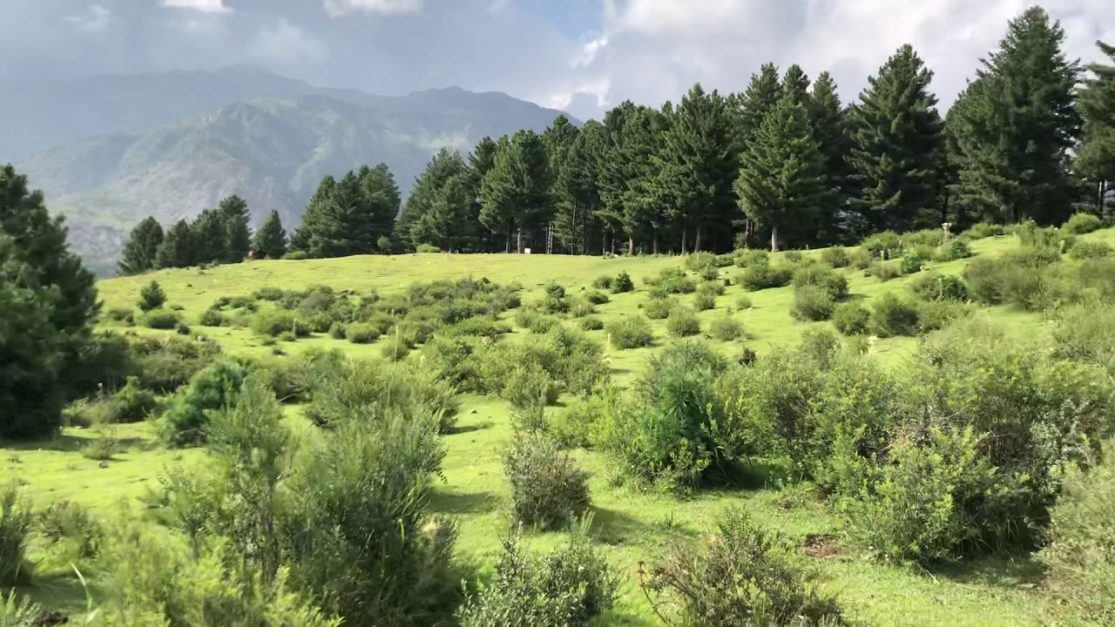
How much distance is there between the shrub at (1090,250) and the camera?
19.8 meters

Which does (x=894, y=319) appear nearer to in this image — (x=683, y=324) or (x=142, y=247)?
(x=683, y=324)

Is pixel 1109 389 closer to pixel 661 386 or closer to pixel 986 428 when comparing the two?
pixel 986 428

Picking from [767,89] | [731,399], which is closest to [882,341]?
[731,399]

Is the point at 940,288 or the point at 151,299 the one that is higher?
the point at 940,288

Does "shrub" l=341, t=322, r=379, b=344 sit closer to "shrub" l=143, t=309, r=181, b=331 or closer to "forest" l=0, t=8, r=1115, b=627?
"forest" l=0, t=8, r=1115, b=627

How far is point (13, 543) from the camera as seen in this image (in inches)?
206

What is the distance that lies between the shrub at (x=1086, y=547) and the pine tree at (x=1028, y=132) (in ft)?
149

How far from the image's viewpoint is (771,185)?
47.9m

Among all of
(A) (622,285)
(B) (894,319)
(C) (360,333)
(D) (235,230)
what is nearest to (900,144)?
(A) (622,285)

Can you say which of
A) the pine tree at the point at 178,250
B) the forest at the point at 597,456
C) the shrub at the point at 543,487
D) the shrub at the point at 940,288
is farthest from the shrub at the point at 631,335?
the pine tree at the point at 178,250

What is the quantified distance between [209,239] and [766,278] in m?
73.9

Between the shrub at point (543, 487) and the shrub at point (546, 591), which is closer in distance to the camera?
the shrub at point (546, 591)

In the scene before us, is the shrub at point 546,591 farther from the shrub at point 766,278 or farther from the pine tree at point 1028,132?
the pine tree at point 1028,132

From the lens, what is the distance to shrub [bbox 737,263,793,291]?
27.7 metres
